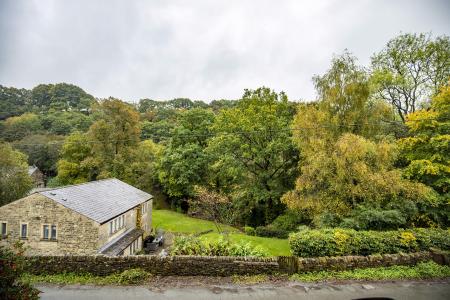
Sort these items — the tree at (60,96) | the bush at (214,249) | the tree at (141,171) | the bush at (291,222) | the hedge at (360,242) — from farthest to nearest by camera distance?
1. the tree at (60,96)
2. the tree at (141,171)
3. the bush at (291,222)
4. the bush at (214,249)
5. the hedge at (360,242)

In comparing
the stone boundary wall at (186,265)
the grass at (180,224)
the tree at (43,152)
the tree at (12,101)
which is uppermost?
the tree at (12,101)

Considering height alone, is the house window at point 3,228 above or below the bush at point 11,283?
below

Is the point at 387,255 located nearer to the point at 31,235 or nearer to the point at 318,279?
the point at 318,279

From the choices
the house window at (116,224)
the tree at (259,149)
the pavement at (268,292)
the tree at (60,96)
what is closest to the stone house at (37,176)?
the house window at (116,224)

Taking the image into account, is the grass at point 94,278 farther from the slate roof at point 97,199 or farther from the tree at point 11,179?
the tree at point 11,179

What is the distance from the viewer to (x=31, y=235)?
17.0 meters

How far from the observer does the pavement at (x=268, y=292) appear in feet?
32.5

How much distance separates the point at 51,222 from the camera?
16.8m

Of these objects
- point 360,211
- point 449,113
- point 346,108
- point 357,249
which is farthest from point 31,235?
point 449,113

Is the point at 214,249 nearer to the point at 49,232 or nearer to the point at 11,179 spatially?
the point at 49,232

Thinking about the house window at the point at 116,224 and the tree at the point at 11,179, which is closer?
the house window at the point at 116,224

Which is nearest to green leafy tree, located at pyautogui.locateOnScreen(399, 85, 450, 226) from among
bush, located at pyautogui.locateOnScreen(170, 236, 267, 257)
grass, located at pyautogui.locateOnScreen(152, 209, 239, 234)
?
bush, located at pyautogui.locateOnScreen(170, 236, 267, 257)

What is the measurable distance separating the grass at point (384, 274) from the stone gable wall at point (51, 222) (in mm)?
12927

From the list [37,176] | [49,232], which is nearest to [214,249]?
[49,232]
